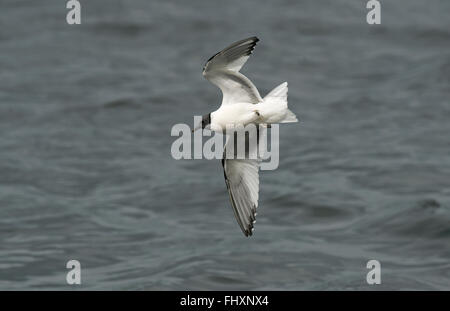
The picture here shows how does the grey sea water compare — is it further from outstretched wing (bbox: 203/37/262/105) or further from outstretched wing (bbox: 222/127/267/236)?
outstretched wing (bbox: 203/37/262/105)

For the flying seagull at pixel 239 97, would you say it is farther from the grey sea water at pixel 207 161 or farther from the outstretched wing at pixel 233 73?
the grey sea water at pixel 207 161

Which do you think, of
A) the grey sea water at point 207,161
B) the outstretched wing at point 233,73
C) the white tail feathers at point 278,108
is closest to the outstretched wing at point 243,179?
the outstretched wing at point 233,73

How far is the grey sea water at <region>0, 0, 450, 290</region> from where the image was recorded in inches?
532

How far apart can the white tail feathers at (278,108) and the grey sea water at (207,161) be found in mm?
5073

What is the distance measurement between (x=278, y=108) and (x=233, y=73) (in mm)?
461

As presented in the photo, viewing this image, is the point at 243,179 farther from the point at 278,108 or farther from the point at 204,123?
the point at 278,108

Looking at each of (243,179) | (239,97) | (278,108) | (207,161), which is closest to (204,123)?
(239,97)

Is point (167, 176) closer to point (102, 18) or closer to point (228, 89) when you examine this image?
point (102, 18)

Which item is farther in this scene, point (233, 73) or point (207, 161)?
point (207, 161)

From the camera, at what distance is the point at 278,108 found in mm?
7898

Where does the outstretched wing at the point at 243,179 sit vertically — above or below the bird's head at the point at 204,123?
below

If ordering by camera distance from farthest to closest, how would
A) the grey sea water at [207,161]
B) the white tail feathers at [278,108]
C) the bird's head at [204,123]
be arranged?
1. the grey sea water at [207,161]
2. the bird's head at [204,123]
3. the white tail feathers at [278,108]

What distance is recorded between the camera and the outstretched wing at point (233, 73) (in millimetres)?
7909

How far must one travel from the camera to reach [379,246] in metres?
14.0
